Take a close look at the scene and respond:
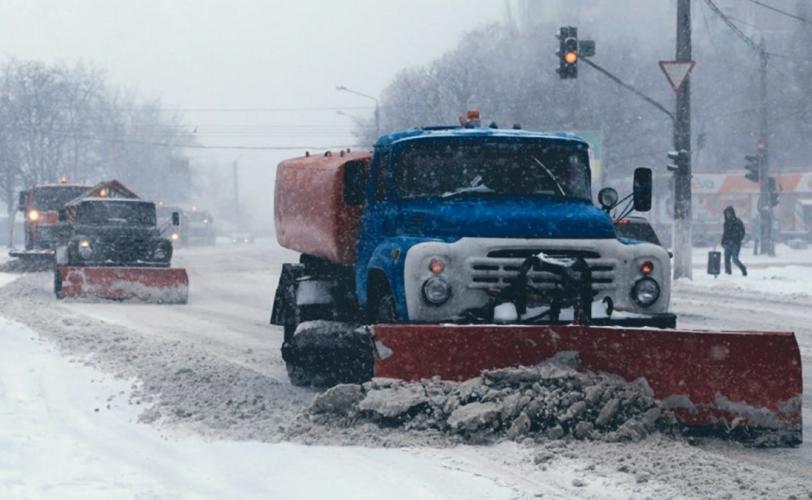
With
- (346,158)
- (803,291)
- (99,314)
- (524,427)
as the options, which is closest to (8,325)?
(99,314)

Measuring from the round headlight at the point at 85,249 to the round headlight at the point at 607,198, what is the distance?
13.9 meters

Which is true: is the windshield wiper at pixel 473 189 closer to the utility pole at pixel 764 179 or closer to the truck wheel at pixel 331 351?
the truck wheel at pixel 331 351

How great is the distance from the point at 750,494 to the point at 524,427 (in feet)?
5.53

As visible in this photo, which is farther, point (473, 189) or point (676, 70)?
point (676, 70)

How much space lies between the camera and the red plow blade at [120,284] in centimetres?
2052

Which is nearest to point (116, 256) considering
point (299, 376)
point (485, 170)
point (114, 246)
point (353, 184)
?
point (114, 246)

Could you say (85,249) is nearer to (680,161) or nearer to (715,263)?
(680,161)

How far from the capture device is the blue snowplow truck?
859cm

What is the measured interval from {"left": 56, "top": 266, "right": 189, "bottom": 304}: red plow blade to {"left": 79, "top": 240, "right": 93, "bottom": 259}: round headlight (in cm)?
86

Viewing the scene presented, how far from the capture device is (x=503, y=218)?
29.4 feet

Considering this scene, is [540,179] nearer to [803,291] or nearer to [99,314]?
[99,314]

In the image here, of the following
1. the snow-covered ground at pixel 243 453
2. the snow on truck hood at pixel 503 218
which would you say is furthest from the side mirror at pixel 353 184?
the snow-covered ground at pixel 243 453

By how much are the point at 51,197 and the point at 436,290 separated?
24832mm

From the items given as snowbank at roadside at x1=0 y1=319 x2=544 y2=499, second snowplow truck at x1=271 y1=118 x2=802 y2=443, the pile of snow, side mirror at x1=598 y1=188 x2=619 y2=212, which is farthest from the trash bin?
snowbank at roadside at x1=0 y1=319 x2=544 y2=499
